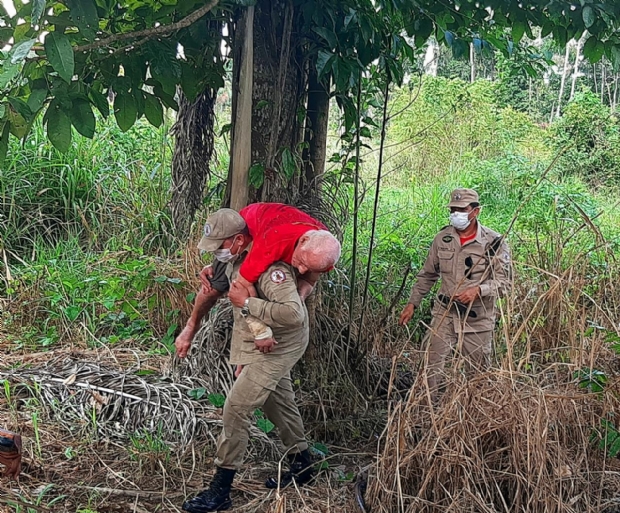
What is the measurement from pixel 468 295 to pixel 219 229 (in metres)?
1.78

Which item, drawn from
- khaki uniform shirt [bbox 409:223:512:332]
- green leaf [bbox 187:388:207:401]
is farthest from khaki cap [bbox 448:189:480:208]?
green leaf [bbox 187:388:207:401]

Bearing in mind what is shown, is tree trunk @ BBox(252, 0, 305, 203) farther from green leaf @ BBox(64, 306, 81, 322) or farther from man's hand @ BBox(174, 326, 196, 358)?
green leaf @ BBox(64, 306, 81, 322)

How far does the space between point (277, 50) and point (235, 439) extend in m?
2.22

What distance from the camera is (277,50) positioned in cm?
382

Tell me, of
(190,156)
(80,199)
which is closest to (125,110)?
(190,156)

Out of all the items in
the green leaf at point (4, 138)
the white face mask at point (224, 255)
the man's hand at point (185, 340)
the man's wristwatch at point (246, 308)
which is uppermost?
the green leaf at point (4, 138)

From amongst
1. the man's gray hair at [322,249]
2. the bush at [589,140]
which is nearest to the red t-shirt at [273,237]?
the man's gray hair at [322,249]

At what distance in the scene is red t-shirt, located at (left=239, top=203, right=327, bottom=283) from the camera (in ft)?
9.80

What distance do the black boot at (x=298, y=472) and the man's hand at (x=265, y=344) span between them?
688 mm

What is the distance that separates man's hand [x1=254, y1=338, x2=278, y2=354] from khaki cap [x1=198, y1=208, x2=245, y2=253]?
1.57 feet

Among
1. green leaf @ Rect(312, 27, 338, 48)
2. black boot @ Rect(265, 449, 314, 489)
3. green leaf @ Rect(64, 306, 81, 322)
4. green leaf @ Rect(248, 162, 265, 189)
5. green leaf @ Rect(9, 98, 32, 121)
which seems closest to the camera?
green leaf @ Rect(9, 98, 32, 121)

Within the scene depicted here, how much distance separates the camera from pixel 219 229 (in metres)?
3.01

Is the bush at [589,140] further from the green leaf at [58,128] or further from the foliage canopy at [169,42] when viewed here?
the green leaf at [58,128]

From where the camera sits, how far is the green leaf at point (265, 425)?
3.52 meters
